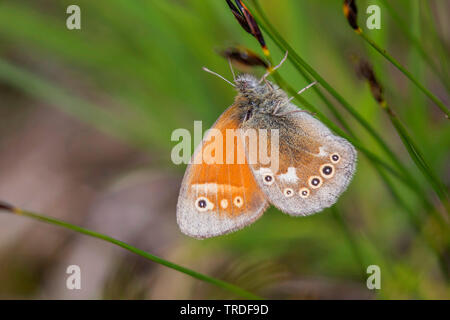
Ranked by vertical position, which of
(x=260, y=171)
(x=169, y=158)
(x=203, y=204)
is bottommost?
(x=203, y=204)

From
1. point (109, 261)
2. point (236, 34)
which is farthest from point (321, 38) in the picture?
point (109, 261)

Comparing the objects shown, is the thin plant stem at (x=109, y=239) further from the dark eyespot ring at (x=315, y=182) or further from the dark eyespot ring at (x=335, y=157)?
the dark eyespot ring at (x=335, y=157)

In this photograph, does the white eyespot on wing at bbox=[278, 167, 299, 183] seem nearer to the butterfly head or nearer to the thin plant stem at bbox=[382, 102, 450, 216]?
the butterfly head

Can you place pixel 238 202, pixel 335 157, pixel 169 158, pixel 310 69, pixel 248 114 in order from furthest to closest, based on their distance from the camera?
pixel 169 158 → pixel 248 114 → pixel 238 202 → pixel 335 157 → pixel 310 69

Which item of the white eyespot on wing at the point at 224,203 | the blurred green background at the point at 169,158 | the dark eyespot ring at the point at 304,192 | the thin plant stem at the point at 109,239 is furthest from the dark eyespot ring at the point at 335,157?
the thin plant stem at the point at 109,239

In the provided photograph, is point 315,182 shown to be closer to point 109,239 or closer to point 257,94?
point 257,94

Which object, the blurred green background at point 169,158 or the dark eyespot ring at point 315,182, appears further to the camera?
the blurred green background at point 169,158

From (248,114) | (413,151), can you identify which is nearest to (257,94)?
(248,114)

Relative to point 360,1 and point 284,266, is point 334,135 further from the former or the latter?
point 360,1
